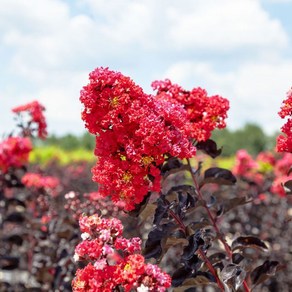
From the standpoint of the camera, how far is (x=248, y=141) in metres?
29.7

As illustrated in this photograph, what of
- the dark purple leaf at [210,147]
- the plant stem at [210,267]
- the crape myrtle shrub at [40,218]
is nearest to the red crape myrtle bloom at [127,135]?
the plant stem at [210,267]

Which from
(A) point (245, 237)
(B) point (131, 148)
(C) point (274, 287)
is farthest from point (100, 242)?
(C) point (274, 287)

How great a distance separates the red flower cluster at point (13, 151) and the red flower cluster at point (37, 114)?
0.47m

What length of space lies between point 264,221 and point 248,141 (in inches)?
909

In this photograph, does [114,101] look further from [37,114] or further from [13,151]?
[13,151]

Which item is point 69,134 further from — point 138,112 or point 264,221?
point 138,112

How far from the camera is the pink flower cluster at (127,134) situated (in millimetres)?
2572

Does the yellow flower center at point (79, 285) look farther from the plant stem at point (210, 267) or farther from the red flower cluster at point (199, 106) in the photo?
the red flower cluster at point (199, 106)

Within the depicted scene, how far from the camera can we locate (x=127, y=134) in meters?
2.63

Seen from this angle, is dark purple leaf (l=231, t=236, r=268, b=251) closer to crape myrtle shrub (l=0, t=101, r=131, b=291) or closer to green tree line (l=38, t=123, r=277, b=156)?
crape myrtle shrub (l=0, t=101, r=131, b=291)

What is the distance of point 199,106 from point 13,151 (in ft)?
9.11

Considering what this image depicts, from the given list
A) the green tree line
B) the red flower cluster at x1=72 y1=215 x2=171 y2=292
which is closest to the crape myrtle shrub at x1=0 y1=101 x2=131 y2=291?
the red flower cluster at x1=72 y1=215 x2=171 y2=292

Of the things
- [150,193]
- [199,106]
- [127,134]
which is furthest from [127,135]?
[199,106]

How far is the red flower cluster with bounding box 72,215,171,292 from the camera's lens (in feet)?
6.84
